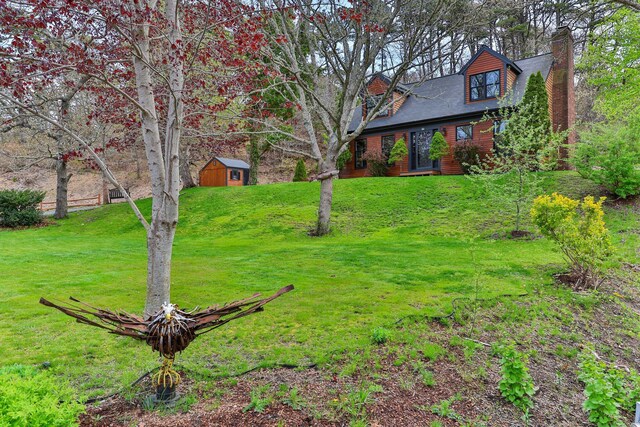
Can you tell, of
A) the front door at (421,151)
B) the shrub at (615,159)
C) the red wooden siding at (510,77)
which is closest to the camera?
the shrub at (615,159)

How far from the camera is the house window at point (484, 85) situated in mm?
17625

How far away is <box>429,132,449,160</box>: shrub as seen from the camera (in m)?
17.9

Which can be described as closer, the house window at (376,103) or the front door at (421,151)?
the house window at (376,103)

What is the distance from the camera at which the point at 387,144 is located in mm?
20766

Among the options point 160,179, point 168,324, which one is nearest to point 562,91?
point 160,179

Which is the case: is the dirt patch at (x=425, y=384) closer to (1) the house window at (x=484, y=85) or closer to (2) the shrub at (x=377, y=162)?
(1) the house window at (x=484, y=85)

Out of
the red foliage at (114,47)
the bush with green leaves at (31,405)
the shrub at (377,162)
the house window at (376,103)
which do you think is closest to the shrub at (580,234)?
the house window at (376,103)

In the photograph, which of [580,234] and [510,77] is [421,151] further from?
[580,234]

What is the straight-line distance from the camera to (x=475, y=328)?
4305 millimetres

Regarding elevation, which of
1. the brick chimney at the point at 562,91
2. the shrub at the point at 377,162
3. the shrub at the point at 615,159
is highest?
the brick chimney at the point at 562,91

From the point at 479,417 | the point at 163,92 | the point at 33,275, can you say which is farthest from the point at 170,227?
the point at 33,275

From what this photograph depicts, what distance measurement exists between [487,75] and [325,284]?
16.0 meters

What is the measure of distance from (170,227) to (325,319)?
2.10 m

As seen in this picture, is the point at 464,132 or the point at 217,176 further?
the point at 217,176
